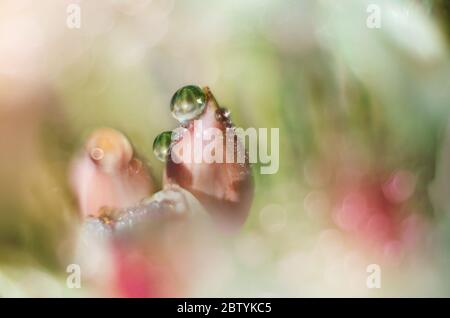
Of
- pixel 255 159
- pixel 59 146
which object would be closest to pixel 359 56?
pixel 255 159

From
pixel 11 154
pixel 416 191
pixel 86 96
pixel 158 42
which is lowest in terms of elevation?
pixel 416 191

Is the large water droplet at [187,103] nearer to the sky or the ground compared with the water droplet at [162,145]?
nearer to the sky

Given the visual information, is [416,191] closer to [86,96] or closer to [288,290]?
[288,290]

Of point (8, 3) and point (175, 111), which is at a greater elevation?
point (8, 3)

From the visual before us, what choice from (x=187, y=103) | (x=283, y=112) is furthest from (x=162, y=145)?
(x=283, y=112)
